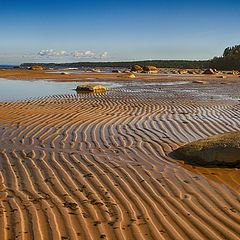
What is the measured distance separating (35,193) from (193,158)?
3.18 meters

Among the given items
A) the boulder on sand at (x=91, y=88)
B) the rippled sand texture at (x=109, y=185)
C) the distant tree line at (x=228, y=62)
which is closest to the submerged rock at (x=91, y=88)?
the boulder on sand at (x=91, y=88)

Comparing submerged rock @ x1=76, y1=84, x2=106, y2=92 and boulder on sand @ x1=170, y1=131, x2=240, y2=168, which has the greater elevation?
submerged rock @ x1=76, y1=84, x2=106, y2=92

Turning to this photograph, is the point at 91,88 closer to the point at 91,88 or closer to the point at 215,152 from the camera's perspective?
the point at 91,88

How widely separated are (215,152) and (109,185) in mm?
2334

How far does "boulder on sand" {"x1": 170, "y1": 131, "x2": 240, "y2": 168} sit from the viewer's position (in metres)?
6.80

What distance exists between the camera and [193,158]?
7082 millimetres

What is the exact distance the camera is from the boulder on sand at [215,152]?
22.3ft

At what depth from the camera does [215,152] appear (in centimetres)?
693

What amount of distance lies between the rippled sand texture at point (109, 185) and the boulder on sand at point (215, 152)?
0.28m

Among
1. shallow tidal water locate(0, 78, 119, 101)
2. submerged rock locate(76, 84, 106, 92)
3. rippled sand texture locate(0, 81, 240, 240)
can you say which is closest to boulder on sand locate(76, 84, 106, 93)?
submerged rock locate(76, 84, 106, 92)

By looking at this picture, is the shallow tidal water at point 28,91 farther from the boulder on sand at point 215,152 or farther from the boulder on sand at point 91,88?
the boulder on sand at point 215,152

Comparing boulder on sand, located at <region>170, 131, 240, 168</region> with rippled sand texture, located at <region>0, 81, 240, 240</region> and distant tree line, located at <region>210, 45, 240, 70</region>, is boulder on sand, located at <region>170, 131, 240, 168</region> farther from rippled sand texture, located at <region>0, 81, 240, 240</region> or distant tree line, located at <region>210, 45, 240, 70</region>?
distant tree line, located at <region>210, 45, 240, 70</region>

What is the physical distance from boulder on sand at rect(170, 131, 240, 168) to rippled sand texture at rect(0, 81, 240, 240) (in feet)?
0.91

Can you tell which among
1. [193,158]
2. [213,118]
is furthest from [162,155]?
[213,118]
